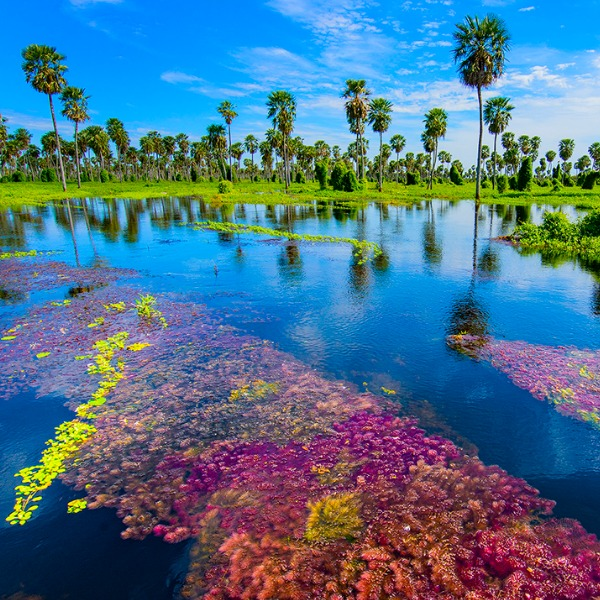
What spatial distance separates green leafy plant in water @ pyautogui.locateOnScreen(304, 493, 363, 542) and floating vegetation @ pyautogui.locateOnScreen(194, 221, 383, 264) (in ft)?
64.4

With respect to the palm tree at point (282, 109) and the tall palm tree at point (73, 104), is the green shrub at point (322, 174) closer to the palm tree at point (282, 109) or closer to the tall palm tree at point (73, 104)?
the palm tree at point (282, 109)

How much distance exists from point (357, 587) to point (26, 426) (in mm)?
8090

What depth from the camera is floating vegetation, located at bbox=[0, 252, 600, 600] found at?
5.70m

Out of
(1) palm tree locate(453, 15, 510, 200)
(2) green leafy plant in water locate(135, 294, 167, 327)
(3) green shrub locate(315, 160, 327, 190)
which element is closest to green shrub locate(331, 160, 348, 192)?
(3) green shrub locate(315, 160, 327, 190)

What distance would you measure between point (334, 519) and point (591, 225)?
3201cm

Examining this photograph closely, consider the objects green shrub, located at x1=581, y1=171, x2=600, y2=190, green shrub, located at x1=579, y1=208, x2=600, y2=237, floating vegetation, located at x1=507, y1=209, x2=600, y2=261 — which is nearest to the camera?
floating vegetation, located at x1=507, y1=209, x2=600, y2=261

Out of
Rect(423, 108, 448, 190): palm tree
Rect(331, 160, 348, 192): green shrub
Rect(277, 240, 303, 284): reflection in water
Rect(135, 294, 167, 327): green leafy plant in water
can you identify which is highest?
Rect(423, 108, 448, 190): palm tree

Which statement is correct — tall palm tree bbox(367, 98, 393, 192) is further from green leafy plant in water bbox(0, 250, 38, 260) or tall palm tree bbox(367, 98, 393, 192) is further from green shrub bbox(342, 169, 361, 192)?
green leafy plant in water bbox(0, 250, 38, 260)

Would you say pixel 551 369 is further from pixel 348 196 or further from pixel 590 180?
pixel 590 180

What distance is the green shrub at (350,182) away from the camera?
263 ft

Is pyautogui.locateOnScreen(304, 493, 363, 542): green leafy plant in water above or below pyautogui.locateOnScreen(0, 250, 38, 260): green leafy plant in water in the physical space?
below

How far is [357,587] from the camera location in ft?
18.1

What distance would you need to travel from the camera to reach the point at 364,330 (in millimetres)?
14648

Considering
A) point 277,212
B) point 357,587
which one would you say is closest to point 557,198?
point 277,212
